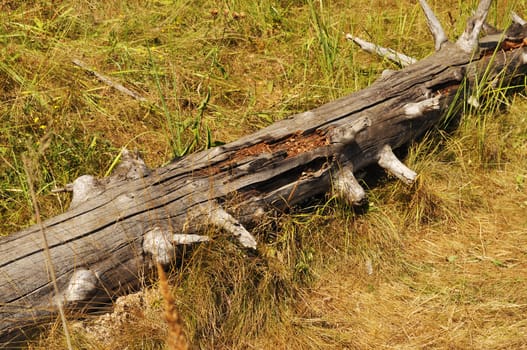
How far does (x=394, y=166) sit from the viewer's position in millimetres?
3830

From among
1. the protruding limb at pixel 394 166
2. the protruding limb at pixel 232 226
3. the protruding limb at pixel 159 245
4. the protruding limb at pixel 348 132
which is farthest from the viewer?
the protruding limb at pixel 394 166

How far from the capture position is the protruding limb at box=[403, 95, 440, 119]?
3824 millimetres

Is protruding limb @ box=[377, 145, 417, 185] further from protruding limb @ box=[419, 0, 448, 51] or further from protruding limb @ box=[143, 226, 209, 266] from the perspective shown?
protruding limb @ box=[143, 226, 209, 266]

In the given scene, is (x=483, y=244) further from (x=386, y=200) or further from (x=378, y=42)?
(x=378, y=42)

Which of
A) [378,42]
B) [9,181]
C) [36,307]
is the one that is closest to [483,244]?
[378,42]

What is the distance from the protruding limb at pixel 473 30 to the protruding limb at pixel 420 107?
2.73 ft

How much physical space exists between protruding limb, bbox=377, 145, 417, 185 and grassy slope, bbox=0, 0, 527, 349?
0.13 m

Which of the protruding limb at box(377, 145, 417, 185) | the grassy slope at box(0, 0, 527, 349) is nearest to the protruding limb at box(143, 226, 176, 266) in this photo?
the grassy slope at box(0, 0, 527, 349)

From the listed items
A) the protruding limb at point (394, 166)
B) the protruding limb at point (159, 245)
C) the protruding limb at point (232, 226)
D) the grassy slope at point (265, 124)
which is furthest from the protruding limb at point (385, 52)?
the protruding limb at point (159, 245)

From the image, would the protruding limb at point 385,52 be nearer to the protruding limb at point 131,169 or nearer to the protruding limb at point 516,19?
the protruding limb at point 516,19

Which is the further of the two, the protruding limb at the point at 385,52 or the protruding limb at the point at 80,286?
the protruding limb at the point at 385,52

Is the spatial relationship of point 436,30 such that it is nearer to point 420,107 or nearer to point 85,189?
point 420,107

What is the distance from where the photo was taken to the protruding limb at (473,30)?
443 cm

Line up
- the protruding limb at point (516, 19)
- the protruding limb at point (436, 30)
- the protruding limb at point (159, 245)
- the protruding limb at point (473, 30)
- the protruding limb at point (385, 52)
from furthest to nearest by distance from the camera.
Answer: the protruding limb at point (516, 19)
the protruding limb at point (385, 52)
the protruding limb at point (436, 30)
the protruding limb at point (473, 30)
the protruding limb at point (159, 245)
